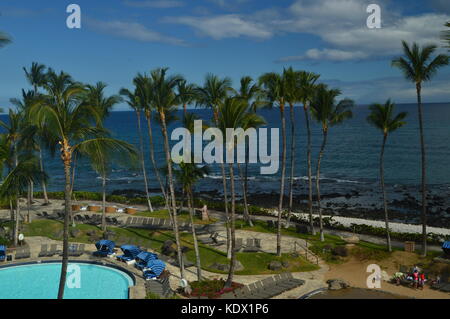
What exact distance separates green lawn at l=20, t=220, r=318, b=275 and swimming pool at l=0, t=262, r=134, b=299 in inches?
228

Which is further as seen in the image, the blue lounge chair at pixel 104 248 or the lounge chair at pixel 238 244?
the lounge chair at pixel 238 244

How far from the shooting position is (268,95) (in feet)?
107

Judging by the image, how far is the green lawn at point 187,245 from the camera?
3023 cm

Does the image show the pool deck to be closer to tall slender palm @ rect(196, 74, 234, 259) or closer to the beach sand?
the beach sand

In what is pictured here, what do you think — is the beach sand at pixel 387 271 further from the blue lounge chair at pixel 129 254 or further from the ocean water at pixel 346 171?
the ocean water at pixel 346 171

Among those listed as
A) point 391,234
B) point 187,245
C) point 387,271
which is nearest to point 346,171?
point 391,234

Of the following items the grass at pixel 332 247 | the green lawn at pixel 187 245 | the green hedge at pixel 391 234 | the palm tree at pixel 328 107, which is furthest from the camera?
the green hedge at pixel 391 234

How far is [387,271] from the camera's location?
29016 millimetres

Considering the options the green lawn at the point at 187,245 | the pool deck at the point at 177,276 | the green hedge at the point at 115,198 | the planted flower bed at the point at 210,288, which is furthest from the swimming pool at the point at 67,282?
the green hedge at the point at 115,198

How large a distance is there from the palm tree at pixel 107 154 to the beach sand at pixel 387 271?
61.1 feet

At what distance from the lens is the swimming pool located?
990 inches

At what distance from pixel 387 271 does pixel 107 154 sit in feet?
74.8

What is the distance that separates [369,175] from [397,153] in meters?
30.0

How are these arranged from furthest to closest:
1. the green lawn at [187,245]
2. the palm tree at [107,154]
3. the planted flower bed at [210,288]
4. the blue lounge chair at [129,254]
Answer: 1. the blue lounge chair at [129,254]
2. the green lawn at [187,245]
3. the planted flower bed at [210,288]
4. the palm tree at [107,154]
